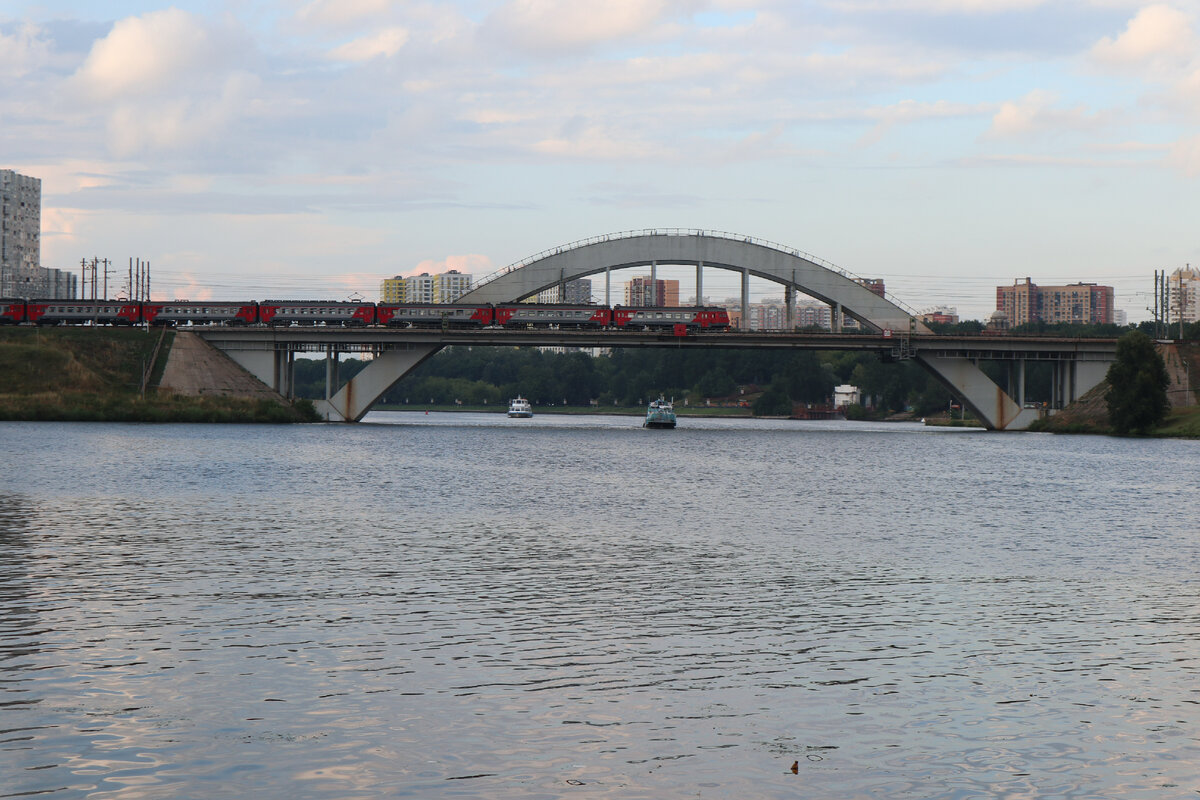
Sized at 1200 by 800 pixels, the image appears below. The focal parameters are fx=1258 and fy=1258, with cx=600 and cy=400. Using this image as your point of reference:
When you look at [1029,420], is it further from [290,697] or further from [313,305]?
[290,697]

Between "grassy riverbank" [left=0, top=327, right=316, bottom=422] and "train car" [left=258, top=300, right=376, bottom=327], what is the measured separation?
8.87 m

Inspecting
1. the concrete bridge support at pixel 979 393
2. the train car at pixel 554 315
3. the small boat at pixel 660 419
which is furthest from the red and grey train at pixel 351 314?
the concrete bridge support at pixel 979 393

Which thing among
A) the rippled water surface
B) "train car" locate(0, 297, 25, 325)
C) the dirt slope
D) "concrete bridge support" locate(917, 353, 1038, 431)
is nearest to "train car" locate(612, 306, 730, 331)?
"concrete bridge support" locate(917, 353, 1038, 431)

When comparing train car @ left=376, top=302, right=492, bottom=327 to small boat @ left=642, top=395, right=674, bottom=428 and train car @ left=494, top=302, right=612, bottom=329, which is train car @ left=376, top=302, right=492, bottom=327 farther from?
small boat @ left=642, top=395, right=674, bottom=428

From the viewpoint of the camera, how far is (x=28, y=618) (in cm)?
2047

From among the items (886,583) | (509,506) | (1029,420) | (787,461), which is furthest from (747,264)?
(886,583)

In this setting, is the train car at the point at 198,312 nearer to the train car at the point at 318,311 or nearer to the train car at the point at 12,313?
the train car at the point at 318,311

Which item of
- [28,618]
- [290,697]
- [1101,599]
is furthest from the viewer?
[1101,599]

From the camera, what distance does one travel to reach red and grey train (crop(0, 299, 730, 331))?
12044 cm

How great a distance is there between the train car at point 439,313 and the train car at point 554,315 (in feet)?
7.26

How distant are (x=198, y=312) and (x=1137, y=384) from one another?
86.6 meters

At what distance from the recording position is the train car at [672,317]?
122 m

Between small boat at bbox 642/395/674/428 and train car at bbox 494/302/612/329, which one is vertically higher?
train car at bbox 494/302/612/329

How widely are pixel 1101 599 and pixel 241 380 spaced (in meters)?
104
